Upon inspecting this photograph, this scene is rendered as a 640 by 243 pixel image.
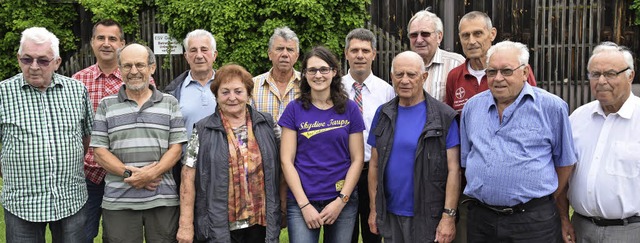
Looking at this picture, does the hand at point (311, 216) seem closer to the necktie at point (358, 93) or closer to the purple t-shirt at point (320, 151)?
the purple t-shirt at point (320, 151)

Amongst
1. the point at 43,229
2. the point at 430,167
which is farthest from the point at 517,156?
the point at 43,229

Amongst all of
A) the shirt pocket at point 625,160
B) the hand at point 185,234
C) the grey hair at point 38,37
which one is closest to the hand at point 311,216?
the hand at point 185,234

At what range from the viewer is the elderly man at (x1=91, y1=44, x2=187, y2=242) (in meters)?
4.03

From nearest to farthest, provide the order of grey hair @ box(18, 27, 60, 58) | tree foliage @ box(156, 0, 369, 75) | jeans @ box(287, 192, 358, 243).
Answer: grey hair @ box(18, 27, 60, 58)
jeans @ box(287, 192, 358, 243)
tree foliage @ box(156, 0, 369, 75)

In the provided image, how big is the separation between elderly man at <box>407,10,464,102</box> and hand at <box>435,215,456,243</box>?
1.22m

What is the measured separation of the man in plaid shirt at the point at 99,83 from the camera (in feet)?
15.1

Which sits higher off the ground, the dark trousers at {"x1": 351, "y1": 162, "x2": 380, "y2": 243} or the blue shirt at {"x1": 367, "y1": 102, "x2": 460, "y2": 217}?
the blue shirt at {"x1": 367, "y1": 102, "x2": 460, "y2": 217}

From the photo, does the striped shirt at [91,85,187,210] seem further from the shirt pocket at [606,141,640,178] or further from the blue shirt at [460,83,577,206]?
the shirt pocket at [606,141,640,178]

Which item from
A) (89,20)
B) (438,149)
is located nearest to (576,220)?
(438,149)

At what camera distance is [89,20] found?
11.5 metres

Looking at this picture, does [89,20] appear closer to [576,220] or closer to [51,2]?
[51,2]

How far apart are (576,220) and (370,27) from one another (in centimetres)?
687

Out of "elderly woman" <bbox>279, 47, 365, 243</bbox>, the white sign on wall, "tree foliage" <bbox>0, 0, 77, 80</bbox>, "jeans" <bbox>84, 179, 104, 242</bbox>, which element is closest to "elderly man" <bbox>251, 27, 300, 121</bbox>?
"elderly woman" <bbox>279, 47, 365, 243</bbox>

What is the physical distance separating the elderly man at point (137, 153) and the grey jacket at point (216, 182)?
0.66ft
